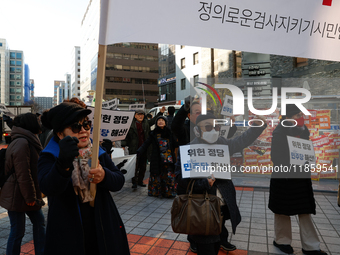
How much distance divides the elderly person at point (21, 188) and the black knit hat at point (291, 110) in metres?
3.28

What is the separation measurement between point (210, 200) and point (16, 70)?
12670cm

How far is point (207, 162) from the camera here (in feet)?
9.49

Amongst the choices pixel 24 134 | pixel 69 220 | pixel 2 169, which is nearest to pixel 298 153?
pixel 69 220

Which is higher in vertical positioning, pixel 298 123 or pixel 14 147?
pixel 298 123

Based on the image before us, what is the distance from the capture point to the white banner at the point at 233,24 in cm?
173

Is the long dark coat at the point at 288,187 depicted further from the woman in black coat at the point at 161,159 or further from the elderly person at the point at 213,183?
the woman in black coat at the point at 161,159

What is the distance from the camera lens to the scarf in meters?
1.80

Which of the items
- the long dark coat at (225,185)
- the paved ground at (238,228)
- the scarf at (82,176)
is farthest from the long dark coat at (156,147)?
the scarf at (82,176)

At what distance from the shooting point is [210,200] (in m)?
2.77

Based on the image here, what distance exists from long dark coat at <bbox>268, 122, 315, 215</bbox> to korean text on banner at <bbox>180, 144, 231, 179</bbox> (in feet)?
3.26

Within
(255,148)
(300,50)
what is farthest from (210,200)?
(255,148)

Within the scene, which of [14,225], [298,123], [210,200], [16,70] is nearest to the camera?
[210,200]

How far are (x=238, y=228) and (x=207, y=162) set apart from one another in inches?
86.8

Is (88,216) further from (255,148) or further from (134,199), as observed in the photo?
(255,148)
